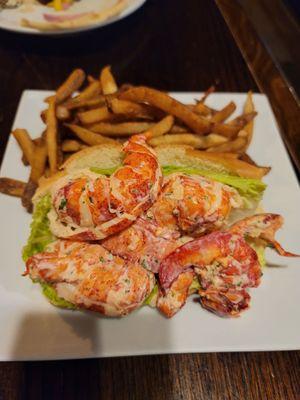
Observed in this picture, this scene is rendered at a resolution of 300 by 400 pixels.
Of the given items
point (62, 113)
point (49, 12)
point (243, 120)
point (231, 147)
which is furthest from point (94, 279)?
point (49, 12)

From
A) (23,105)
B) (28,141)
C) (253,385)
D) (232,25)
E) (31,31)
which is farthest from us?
(232,25)

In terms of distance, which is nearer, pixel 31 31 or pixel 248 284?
pixel 248 284

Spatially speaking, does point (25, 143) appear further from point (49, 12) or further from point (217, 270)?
point (49, 12)

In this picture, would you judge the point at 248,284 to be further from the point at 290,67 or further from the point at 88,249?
the point at 290,67

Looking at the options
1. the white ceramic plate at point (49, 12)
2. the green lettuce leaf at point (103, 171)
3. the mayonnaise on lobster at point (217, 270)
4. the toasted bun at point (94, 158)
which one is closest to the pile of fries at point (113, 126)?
the toasted bun at point (94, 158)

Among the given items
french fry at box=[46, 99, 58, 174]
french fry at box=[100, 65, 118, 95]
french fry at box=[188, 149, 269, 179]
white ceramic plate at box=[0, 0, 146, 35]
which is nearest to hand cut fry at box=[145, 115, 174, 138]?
french fry at box=[188, 149, 269, 179]

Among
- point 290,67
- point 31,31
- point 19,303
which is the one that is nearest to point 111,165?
point 19,303

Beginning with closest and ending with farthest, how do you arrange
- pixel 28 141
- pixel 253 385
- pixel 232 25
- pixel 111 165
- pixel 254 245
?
pixel 253 385 → pixel 254 245 → pixel 111 165 → pixel 28 141 → pixel 232 25
